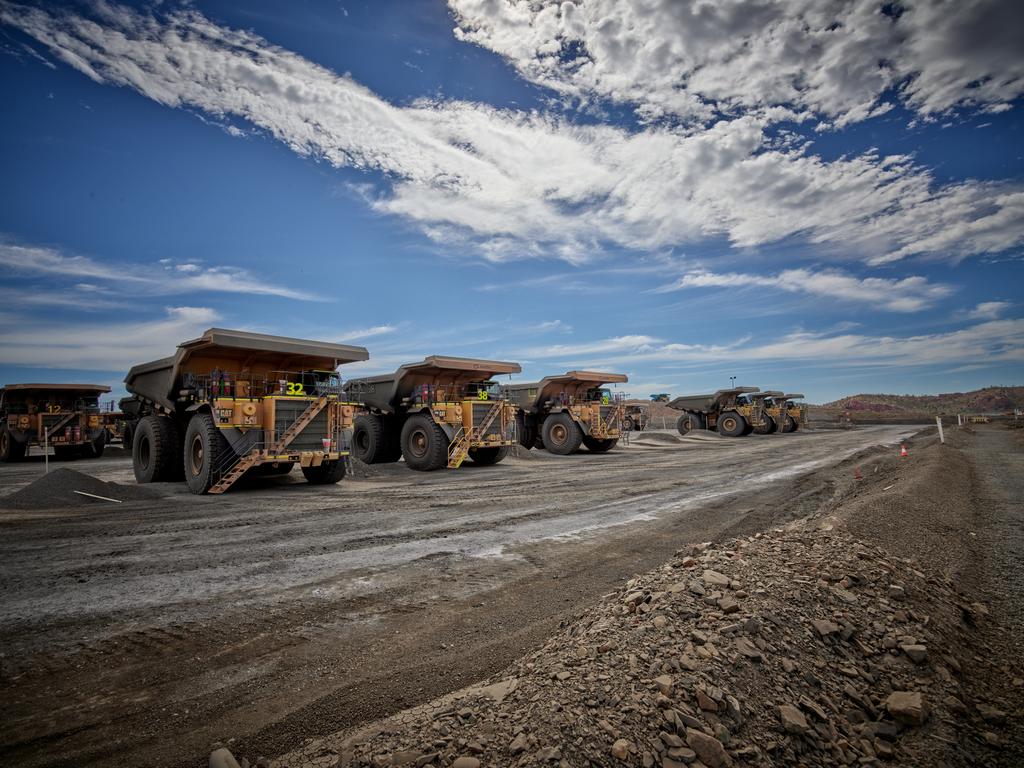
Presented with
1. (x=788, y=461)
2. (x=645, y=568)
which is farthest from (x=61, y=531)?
(x=788, y=461)

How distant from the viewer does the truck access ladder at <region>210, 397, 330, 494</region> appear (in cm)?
1013

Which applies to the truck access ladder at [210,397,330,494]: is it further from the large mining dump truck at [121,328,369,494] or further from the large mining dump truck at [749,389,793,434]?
the large mining dump truck at [749,389,793,434]

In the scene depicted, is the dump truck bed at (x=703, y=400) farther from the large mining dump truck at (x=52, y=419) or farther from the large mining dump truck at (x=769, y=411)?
the large mining dump truck at (x=52, y=419)

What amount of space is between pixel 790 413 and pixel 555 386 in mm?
23145

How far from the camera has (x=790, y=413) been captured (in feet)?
118

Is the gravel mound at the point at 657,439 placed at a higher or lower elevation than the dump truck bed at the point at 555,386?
lower

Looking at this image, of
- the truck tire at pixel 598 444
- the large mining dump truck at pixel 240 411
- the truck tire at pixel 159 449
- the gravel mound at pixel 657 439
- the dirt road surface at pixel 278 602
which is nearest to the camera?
the dirt road surface at pixel 278 602

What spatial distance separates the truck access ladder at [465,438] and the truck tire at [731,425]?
21073 millimetres

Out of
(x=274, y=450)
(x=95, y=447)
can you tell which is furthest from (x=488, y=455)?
(x=95, y=447)

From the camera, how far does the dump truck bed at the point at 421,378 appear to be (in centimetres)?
1545

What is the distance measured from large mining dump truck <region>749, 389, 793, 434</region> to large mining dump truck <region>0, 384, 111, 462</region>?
36118mm

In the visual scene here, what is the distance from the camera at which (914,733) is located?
2.32 m

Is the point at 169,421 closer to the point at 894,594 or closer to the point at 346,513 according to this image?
the point at 346,513

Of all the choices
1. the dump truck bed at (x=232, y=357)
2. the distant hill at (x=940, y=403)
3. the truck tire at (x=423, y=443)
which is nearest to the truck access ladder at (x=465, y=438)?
the truck tire at (x=423, y=443)
